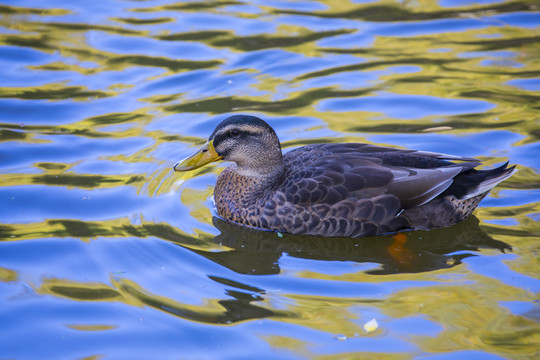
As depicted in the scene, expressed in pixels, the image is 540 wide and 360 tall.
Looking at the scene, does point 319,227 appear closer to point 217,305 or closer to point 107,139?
point 217,305

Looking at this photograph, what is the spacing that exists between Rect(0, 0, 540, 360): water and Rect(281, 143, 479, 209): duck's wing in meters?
0.42

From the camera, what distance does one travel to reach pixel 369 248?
640 cm

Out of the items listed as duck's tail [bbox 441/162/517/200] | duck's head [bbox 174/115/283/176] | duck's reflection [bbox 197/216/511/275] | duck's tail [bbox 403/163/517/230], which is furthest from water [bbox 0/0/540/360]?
duck's head [bbox 174/115/283/176]

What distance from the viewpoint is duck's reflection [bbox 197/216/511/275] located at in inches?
241

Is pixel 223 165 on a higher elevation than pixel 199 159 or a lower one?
lower

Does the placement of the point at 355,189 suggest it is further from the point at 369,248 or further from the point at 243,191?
the point at 243,191

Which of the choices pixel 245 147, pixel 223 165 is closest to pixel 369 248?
pixel 245 147

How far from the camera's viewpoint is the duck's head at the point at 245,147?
6.87 metres

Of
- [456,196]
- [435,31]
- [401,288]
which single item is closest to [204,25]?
[435,31]

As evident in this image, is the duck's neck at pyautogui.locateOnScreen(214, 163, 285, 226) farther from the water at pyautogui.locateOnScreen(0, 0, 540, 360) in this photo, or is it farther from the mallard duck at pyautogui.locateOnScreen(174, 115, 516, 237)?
the water at pyautogui.locateOnScreen(0, 0, 540, 360)

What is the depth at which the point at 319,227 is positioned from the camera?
6480mm

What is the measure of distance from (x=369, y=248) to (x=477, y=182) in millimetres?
1135

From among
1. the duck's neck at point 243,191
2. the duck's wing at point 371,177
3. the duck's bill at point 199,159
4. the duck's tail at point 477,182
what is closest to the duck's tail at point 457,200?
the duck's tail at point 477,182

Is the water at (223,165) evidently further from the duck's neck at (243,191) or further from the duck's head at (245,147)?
the duck's head at (245,147)
